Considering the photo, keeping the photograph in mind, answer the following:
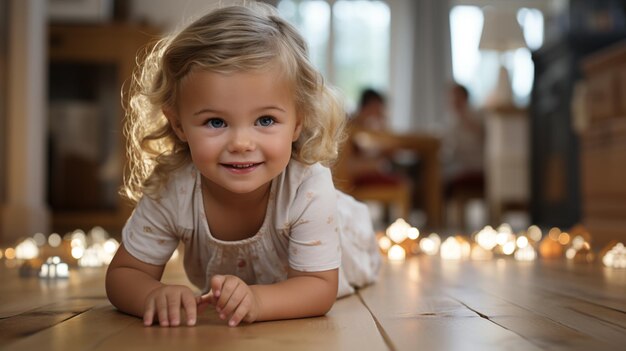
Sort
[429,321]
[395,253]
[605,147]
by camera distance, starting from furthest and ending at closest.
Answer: [605,147]
[395,253]
[429,321]

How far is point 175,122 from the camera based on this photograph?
107 cm

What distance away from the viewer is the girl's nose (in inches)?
37.2

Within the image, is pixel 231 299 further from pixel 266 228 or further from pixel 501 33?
pixel 501 33

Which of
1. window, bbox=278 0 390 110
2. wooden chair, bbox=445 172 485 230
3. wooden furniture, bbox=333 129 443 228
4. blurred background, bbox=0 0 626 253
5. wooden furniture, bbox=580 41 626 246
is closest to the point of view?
wooden furniture, bbox=580 41 626 246

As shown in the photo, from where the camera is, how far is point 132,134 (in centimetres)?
121

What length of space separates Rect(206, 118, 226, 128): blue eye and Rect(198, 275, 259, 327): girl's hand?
195 mm

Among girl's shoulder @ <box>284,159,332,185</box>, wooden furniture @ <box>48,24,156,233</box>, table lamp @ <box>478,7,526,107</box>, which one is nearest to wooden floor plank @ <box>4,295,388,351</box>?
girl's shoulder @ <box>284,159,332,185</box>

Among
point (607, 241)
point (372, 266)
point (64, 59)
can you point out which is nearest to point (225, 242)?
point (372, 266)

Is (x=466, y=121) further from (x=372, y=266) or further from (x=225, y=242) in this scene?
(x=225, y=242)

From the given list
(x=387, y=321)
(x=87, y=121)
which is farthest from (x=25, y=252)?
(x=87, y=121)

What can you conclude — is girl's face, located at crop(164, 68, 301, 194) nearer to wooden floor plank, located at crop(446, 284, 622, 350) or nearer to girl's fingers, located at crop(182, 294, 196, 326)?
girl's fingers, located at crop(182, 294, 196, 326)

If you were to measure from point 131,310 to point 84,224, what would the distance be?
9.01ft

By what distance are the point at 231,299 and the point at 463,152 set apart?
14.8 ft

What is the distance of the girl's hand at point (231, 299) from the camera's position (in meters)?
0.90
